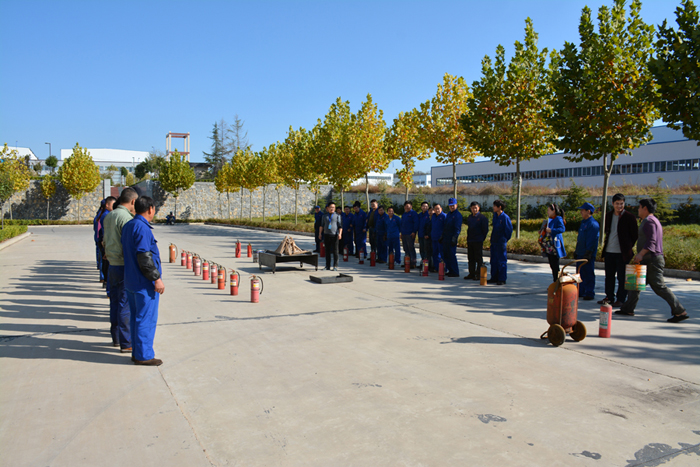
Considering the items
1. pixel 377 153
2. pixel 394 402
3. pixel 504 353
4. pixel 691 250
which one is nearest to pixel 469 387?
pixel 394 402

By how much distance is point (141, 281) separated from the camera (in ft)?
19.3

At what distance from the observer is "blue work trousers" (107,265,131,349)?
6441mm

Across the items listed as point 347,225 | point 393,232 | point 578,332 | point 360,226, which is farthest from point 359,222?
point 578,332

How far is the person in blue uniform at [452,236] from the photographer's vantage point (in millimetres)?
13711

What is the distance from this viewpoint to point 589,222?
9914mm

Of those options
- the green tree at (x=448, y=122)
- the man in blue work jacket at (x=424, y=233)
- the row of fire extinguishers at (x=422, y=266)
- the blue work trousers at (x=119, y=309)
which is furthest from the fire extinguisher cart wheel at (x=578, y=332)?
the green tree at (x=448, y=122)

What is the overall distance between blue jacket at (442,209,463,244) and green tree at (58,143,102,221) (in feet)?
147

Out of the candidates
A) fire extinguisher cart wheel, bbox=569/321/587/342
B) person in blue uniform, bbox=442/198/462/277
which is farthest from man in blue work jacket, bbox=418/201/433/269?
fire extinguisher cart wheel, bbox=569/321/587/342

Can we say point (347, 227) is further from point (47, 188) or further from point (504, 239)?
point (47, 188)

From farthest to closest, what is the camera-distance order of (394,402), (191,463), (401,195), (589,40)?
(401,195) < (589,40) < (394,402) < (191,463)

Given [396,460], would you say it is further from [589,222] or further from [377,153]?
[377,153]

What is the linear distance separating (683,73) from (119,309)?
12083 mm

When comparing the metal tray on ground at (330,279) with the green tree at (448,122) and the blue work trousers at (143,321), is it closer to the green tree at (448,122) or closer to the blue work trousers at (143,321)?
the blue work trousers at (143,321)

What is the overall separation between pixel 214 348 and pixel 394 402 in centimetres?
290
